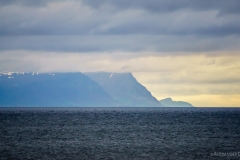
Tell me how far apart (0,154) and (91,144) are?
18.6 metres

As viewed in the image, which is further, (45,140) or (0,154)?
(45,140)

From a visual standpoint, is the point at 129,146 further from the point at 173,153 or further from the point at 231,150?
the point at 231,150

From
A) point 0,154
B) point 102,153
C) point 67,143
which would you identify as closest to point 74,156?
point 102,153

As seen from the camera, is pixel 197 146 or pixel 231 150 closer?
pixel 231 150

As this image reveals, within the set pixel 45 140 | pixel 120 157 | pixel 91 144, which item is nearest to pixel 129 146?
pixel 91 144

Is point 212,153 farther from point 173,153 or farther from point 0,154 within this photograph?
point 0,154

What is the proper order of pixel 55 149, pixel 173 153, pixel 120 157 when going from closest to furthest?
1. pixel 120 157
2. pixel 173 153
3. pixel 55 149

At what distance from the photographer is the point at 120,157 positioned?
6862 centimetres

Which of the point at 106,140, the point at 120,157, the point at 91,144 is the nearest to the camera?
the point at 120,157

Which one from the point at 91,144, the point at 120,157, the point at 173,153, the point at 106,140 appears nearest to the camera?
the point at 120,157

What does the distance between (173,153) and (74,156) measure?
1488cm

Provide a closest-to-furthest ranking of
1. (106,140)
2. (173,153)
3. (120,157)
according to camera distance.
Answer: (120,157), (173,153), (106,140)

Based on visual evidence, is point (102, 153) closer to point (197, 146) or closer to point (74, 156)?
point (74, 156)

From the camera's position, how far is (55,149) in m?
78.0
